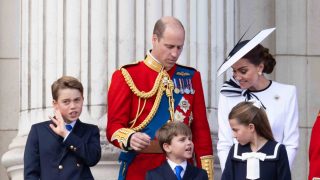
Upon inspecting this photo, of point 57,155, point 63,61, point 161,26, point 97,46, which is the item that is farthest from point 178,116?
point 63,61

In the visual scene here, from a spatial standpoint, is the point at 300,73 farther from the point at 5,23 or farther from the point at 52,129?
the point at 52,129

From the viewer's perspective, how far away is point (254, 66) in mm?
9133

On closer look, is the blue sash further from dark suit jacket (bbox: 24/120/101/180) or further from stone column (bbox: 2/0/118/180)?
stone column (bbox: 2/0/118/180)

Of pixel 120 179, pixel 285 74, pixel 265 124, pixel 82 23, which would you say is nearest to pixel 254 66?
pixel 265 124

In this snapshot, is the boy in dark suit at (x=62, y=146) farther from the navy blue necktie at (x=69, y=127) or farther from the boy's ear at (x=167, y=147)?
the boy's ear at (x=167, y=147)

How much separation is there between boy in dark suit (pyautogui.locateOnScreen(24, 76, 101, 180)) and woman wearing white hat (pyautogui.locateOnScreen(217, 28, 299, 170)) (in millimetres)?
853

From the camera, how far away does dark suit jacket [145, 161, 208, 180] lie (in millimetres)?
8938

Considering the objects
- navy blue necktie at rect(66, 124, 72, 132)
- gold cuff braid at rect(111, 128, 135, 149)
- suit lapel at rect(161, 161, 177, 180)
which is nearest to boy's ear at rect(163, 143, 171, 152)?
suit lapel at rect(161, 161, 177, 180)

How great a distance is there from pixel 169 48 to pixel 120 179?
3.05ft

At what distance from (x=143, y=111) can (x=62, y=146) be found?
57 cm

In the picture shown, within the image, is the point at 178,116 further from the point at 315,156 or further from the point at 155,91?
the point at 315,156

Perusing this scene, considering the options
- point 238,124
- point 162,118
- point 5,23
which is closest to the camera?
point 238,124

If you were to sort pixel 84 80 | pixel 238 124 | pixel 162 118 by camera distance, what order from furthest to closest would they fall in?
pixel 84 80 → pixel 162 118 → pixel 238 124

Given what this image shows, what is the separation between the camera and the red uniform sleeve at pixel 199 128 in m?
9.39
